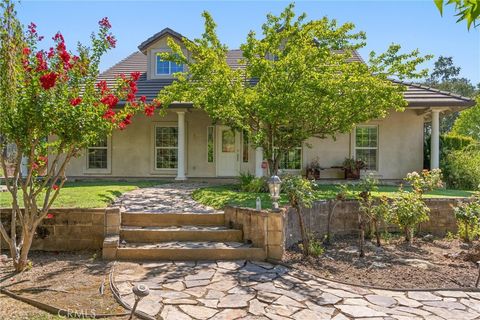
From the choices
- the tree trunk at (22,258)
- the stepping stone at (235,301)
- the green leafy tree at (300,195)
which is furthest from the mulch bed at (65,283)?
the green leafy tree at (300,195)

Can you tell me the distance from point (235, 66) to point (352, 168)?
266 inches

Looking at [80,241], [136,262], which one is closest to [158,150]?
[80,241]

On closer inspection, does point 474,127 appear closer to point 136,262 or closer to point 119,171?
point 119,171

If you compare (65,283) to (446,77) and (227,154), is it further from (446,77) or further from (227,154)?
(446,77)

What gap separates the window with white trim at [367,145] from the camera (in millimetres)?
14065

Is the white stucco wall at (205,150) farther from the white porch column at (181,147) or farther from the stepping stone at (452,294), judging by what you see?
the stepping stone at (452,294)

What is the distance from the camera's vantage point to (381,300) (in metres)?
4.34

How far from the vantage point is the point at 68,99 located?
498 cm

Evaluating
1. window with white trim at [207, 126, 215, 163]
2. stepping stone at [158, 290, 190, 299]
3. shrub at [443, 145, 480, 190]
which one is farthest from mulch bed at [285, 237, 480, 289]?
window with white trim at [207, 126, 215, 163]

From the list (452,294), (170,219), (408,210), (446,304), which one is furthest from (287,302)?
(408,210)

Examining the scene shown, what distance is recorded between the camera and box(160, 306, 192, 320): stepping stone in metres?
3.77

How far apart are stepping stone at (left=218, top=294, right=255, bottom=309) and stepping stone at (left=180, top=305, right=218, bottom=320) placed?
172 mm

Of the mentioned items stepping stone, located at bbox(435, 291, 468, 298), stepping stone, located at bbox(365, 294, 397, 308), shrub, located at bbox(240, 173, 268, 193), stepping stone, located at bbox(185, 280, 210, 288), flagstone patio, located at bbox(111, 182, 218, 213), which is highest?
shrub, located at bbox(240, 173, 268, 193)

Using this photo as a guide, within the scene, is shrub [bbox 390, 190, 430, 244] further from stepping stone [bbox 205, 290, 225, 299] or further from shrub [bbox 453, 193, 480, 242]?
stepping stone [bbox 205, 290, 225, 299]
